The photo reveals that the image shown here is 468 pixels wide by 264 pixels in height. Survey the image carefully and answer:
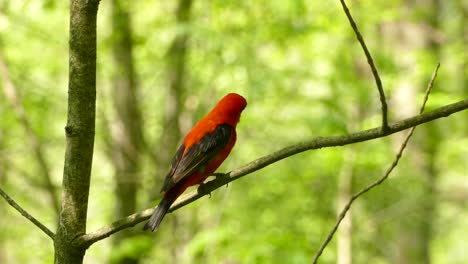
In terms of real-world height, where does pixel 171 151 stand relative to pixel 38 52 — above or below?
below

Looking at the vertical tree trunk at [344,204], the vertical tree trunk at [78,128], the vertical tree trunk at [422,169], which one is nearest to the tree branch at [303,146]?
the vertical tree trunk at [78,128]

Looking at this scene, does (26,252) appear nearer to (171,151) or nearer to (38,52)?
(38,52)

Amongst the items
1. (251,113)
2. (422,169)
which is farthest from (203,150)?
(422,169)

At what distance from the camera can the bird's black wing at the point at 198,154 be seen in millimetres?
3107

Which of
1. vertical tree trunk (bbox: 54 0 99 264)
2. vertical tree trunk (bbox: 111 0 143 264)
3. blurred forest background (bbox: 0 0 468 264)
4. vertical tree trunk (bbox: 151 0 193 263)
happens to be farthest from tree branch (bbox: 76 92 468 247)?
vertical tree trunk (bbox: 111 0 143 264)

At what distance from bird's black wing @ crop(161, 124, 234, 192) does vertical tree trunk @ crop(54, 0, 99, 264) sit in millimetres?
1047

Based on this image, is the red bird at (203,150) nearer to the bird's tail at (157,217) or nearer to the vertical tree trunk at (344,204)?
the bird's tail at (157,217)

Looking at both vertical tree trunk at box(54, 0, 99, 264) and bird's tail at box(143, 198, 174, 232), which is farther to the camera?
bird's tail at box(143, 198, 174, 232)

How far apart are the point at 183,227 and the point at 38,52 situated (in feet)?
12.0

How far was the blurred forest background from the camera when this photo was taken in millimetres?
5828

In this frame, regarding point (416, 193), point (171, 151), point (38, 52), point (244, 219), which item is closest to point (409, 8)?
point (416, 193)

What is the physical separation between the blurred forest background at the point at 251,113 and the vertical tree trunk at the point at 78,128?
8.53ft

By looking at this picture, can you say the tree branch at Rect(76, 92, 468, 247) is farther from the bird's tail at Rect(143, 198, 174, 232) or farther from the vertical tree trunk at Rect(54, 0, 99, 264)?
the bird's tail at Rect(143, 198, 174, 232)

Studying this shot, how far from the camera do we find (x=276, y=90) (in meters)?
7.55
